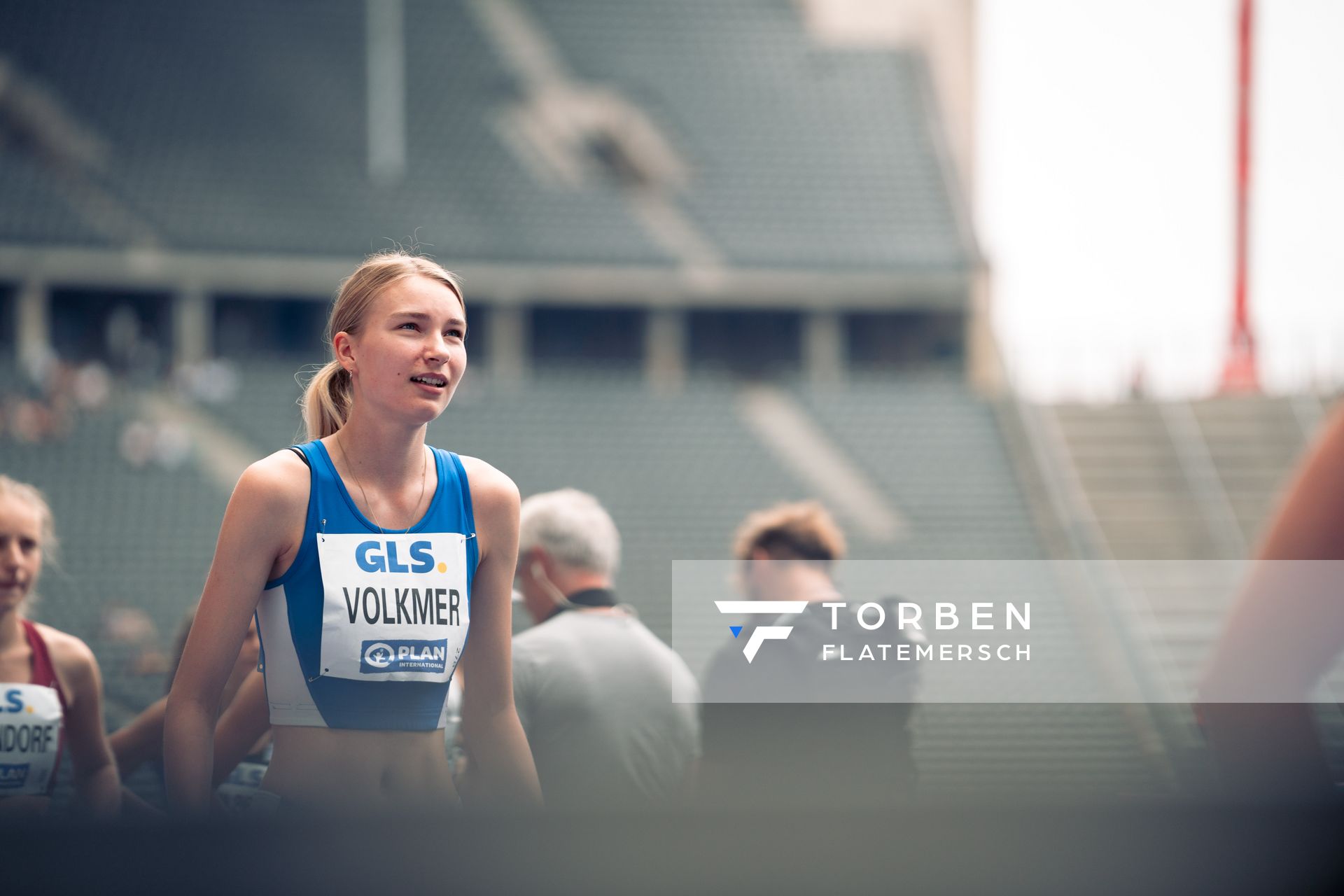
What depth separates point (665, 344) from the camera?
81.4ft

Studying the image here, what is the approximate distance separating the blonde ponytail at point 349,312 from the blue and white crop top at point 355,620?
0.17 meters

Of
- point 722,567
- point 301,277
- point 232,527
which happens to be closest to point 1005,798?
point 232,527

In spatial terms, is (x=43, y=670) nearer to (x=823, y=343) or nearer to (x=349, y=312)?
(x=349, y=312)

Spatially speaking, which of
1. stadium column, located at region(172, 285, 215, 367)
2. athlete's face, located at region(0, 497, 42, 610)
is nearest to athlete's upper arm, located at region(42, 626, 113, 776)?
athlete's face, located at region(0, 497, 42, 610)

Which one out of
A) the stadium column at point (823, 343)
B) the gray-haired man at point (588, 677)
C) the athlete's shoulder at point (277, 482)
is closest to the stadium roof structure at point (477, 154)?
the stadium column at point (823, 343)

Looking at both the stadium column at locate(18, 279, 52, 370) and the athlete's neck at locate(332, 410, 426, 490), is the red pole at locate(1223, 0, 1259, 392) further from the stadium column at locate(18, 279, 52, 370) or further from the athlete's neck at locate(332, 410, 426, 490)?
the athlete's neck at locate(332, 410, 426, 490)

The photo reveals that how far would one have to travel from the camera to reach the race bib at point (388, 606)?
194cm

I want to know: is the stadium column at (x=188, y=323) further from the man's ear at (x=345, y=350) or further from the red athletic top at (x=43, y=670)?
the man's ear at (x=345, y=350)

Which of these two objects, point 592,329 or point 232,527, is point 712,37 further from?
point 232,527

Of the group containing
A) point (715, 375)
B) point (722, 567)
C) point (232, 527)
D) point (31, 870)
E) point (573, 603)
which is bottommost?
point (31, 870)

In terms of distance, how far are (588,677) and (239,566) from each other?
1464 millimetres

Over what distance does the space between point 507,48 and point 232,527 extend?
84.2ft

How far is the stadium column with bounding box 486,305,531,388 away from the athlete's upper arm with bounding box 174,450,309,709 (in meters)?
22.1

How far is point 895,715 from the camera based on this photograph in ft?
10.8
